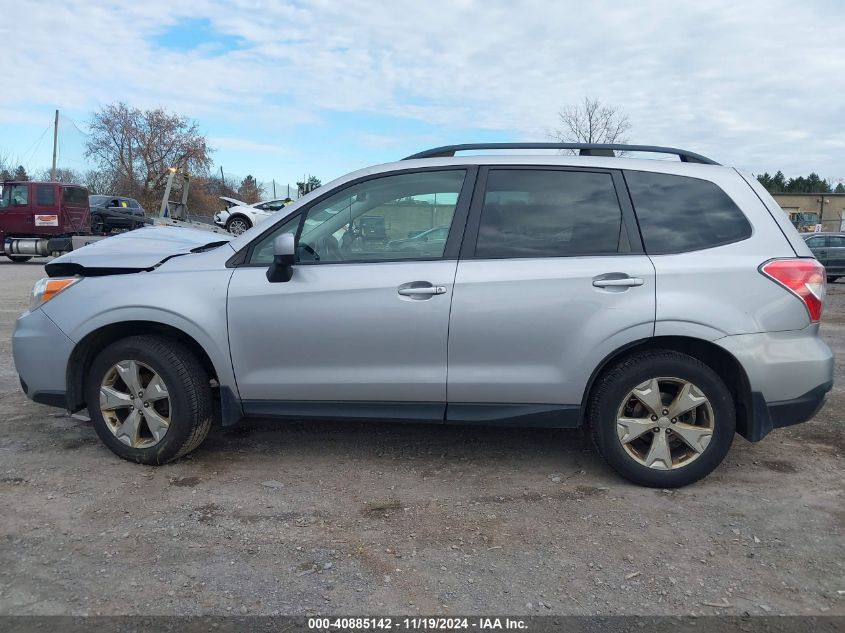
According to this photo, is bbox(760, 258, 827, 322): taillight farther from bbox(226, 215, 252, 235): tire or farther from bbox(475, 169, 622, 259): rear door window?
bbox(226, 215, 252, 235): tire

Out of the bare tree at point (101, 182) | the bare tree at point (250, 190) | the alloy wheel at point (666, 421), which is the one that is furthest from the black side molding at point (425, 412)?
the bare tree at point (250, 190)

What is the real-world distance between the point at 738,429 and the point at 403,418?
6.26 ft

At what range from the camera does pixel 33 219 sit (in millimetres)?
18219

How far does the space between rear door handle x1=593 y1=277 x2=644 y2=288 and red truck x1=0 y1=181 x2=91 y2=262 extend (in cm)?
1812

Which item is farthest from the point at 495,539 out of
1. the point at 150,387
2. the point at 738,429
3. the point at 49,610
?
the point at 150,387

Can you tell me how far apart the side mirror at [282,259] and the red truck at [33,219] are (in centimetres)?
1698

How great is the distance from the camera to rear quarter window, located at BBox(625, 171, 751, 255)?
11.5 feet

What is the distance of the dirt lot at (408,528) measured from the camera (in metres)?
2.62

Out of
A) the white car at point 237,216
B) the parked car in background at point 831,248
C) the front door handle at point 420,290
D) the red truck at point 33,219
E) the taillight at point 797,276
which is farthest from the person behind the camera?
the white car at point 237,216

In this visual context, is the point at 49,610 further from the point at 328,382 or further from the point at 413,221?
the point at 413,221

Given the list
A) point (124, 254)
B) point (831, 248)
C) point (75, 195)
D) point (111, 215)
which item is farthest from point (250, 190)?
point (124, 254)

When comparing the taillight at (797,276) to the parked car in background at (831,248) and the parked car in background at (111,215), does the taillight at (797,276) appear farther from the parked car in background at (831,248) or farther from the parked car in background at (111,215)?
the parked car in background at (111,215)

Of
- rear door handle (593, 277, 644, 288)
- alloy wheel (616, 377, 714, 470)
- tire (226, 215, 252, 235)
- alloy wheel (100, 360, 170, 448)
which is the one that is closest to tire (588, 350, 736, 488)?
alloy wheel (616, 377, 714, 470)

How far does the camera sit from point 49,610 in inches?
98.4
